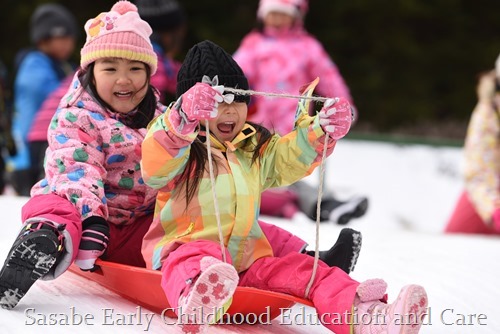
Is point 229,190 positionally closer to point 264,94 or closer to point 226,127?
point 226,127

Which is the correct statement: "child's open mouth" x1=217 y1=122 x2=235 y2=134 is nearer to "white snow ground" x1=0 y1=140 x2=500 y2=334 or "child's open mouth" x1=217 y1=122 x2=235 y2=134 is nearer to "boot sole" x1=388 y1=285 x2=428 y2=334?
"white snow ground" x1=0 y1=140 x2=500 y2=334

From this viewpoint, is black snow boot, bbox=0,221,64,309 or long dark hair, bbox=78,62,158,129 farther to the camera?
long dark hair, bbox=78,62,158,129

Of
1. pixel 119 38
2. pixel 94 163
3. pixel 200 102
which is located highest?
pixel 119 38

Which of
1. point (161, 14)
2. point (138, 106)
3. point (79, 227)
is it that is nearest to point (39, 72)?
point (161, 14)

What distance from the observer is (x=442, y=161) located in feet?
23.2

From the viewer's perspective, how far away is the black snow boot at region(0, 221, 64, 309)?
2379mm

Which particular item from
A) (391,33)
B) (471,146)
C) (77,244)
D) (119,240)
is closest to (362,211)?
(471,146)

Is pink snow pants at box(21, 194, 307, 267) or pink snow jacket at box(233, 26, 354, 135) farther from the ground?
pink snow jacket at box(233, 26, 354, 135)

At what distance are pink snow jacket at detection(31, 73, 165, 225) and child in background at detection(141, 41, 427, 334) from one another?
249 mm

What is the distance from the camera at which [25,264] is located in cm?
239

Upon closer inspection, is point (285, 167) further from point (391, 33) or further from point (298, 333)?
point (391, 33)

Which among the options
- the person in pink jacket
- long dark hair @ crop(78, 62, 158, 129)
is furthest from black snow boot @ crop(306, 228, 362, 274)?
long dark hair @ crop(78, 62, 158, 129)

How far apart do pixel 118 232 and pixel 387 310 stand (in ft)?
3.06

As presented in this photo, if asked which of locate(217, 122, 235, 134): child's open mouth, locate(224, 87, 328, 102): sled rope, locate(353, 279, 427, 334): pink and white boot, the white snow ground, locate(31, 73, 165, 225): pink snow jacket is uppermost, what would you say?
locate(224, 87, 328, 102): sled rope
